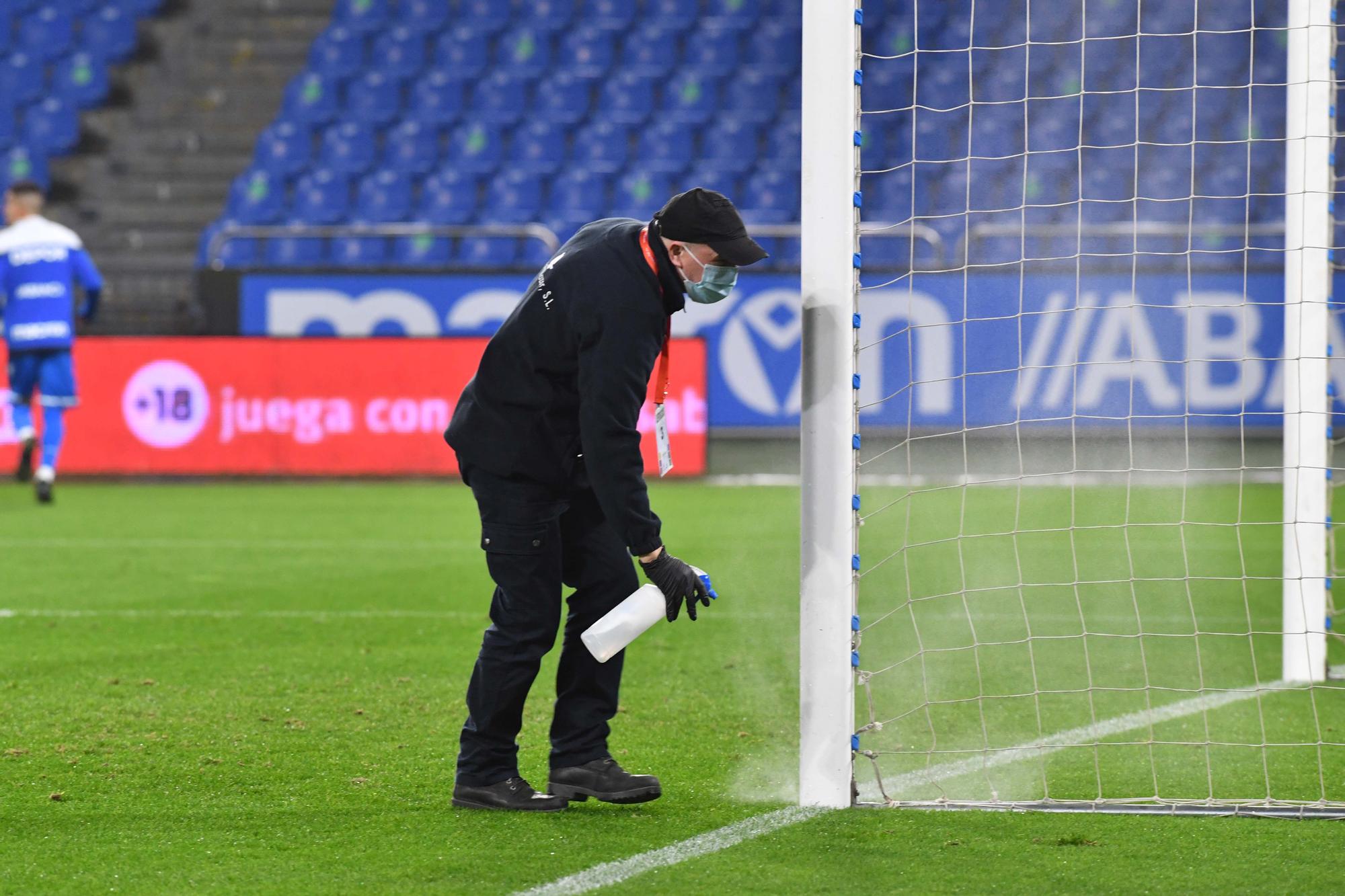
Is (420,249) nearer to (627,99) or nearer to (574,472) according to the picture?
(627,99)

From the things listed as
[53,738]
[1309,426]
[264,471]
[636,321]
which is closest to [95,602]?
[53,738]

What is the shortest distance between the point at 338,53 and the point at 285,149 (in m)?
1.46

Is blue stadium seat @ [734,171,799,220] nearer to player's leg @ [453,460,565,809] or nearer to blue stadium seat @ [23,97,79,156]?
blue stadium seat @ [23,97,79,156]

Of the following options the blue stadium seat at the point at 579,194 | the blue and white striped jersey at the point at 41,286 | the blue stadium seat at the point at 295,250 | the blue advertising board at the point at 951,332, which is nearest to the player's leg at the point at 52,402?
the blue and white striped jersey at the point at 41,286

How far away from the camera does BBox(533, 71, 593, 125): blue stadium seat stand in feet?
56.4

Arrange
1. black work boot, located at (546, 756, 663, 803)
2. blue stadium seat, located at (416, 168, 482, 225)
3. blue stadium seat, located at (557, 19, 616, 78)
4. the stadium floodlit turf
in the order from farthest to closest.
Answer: blue stadium seat, located at (557, 19, 616, 78) → blue stadium seat, located at (416, 168, 482, 225) → black work boot, located at (546, 756, 663, 803) → the stadium floodlit turf

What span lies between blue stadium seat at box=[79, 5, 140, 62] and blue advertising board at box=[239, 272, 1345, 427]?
21.8ft

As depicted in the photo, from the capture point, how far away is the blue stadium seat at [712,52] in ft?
56.7

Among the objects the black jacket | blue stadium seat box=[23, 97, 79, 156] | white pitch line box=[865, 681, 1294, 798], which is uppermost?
blue stadium seat box=[23, 97, 79, 156]

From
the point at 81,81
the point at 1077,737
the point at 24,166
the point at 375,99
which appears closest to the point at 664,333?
the point at 1077,737

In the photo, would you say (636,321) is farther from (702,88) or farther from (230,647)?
(702,88)

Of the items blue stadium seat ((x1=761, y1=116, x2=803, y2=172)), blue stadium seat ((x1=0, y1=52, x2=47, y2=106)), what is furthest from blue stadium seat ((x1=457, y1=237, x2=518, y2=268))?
blue stadium seat ((x1=0, y1=52, x2=47, y2=106))

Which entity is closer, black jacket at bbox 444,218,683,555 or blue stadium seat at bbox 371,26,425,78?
black jacket at bbox 444,218,683,555

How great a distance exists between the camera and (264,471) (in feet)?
42.2
